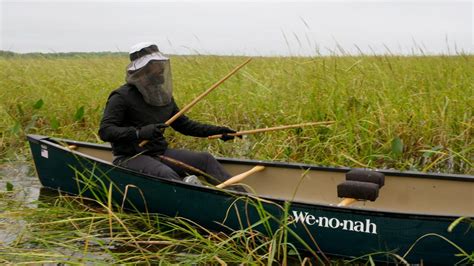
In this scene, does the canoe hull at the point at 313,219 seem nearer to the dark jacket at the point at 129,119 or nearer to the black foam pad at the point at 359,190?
the dark jacket at the point at 129,119

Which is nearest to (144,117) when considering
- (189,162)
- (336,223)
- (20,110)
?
(189,162)

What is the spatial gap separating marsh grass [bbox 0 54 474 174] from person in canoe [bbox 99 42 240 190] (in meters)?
1.20

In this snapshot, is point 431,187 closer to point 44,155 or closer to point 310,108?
point 310,108

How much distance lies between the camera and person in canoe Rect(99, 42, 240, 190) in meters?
4.34

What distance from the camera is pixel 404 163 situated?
5.09 m

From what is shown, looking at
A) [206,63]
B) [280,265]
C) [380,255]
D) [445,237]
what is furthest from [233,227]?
[206,63]

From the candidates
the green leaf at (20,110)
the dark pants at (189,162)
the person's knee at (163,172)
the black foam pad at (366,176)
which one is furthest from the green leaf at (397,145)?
the green leaf at (20,110)

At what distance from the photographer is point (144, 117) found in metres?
4.54

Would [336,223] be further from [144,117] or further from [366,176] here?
[144,117]

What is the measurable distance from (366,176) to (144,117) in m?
1.74

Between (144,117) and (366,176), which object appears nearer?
(366,176)

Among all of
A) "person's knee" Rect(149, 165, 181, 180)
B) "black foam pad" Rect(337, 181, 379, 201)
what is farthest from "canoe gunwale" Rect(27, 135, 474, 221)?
"black foam pad" Rect(337, 181, 379, 201)

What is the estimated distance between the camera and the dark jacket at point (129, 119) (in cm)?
432

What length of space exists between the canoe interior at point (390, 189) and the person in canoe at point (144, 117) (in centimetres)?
42
